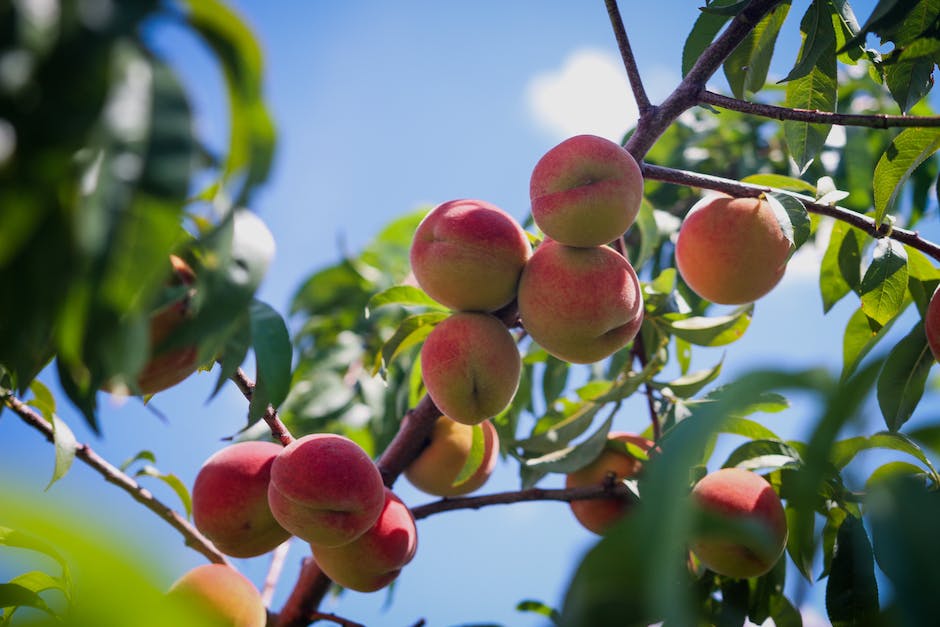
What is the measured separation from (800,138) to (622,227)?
1.34 ft

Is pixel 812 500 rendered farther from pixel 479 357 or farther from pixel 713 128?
pixel 713 128

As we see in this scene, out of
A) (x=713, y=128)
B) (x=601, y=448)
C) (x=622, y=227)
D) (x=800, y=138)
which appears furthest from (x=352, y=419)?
(x=713, y=128)

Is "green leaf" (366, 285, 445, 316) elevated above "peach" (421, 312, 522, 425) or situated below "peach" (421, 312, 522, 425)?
above

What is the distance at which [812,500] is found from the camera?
53 cm

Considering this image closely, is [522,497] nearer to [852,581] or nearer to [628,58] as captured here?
[852,581]

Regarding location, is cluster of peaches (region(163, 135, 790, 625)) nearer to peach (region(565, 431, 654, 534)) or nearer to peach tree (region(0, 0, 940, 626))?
peach tree (region(0, 0, 940, 626))

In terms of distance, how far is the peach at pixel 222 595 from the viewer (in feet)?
4.05

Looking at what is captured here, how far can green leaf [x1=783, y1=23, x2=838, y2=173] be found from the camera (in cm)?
141

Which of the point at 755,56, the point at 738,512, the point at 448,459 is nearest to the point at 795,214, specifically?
the point at 755,56

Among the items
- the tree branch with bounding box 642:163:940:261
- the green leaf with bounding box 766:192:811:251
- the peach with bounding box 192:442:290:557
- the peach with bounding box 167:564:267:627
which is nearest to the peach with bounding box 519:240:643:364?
the tree branch with bounding box 642:163:940:261

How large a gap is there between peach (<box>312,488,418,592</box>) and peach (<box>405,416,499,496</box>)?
0.33 m

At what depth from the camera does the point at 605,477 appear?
5.14ft

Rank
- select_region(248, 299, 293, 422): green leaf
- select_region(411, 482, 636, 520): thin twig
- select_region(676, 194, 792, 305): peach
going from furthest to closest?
select_region(411, 482, 636, 520): thin twig
select_region(676, 194, 792, 305): peach
select_region(248, 299, 293, 422): green leaf

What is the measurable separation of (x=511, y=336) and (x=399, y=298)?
263 millimetres
